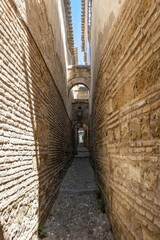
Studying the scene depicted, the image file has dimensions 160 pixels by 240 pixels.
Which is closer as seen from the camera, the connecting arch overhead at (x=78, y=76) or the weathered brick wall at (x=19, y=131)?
the weathered brick wall at (x=19, y=131)

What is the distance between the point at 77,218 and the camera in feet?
16.3

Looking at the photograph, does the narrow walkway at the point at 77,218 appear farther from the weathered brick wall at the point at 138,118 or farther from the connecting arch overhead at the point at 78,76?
the connecting arch overhead at the point at 78,76

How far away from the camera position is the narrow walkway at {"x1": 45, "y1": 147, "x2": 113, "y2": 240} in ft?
13.7

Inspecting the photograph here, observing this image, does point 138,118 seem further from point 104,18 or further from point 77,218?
point 77,218

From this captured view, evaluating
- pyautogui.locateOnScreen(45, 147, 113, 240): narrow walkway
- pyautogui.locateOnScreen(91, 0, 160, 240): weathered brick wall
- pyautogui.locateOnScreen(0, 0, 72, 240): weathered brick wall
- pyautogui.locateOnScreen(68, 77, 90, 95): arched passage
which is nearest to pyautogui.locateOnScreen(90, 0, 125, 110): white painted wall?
pyautogui.locateOnScreen(91, 0, 160, 240): weathered brick wall

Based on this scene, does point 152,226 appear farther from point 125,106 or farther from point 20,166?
point 20,166

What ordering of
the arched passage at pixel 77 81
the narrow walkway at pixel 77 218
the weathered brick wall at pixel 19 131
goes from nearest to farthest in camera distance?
1. the weathered brick wall at pixel 19 131
2. the narrow walkway at pixel 77 218
3. the arched passage at pixel 77 81

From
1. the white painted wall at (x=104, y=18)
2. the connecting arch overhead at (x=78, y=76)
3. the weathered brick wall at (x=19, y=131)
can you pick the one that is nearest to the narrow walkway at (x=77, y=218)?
the weathered brick wall at (x=19, y=131)

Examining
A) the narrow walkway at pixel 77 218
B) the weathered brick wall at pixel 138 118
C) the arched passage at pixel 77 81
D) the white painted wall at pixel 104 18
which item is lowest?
the narrow walkway at pixel 77 218

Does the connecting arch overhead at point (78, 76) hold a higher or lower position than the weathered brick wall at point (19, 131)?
higher

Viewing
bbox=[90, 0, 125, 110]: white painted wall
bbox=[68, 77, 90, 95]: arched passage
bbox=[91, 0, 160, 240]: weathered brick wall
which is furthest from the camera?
bbox=[68, 77, 90, 95]: arched passage

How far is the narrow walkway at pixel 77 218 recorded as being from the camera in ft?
13.7

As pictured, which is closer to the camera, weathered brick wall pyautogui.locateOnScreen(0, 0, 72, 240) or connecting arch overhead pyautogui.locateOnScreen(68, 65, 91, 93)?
weathered brick wall pyautogui.locateOnScreen(0, 0, 72, 240)

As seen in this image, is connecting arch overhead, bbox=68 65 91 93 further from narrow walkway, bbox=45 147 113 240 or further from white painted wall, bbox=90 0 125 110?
narrow walkway, bbox=45 147 113 240
